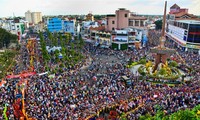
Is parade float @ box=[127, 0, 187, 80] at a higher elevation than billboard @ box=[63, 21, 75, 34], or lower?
lower

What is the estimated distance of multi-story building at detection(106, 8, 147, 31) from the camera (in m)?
63.3

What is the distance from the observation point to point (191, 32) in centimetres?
5056

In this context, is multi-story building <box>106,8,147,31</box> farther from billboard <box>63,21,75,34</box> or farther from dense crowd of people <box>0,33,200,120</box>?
dense crowd of people <box>0,33,200,120</box>

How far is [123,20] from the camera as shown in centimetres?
6384

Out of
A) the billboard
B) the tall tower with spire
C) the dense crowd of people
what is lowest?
the dense crowd of people

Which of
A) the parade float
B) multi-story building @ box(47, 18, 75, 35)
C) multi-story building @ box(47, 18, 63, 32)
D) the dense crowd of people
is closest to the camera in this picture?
the dense crowd of people

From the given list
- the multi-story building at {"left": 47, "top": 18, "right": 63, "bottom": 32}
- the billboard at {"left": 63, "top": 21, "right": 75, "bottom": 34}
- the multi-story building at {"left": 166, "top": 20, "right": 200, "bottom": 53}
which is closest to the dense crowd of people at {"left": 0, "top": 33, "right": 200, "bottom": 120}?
the multi-story building at {"left": 166, "top": 20, "right": 200, "bottom": 53}

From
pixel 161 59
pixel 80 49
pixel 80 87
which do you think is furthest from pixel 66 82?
pixel 80 49

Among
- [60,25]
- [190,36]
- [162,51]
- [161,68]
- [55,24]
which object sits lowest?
[161,68]

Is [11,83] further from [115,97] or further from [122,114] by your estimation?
[122,114]

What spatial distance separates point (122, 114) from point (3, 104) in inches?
497

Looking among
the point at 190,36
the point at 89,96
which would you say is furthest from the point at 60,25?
the point at 89,96

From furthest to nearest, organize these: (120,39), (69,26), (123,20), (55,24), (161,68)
A: (55,24) < (69,26) < (123,20) < (120,39) < (161,68)

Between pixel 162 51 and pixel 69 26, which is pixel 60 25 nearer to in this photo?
pixel 69 26
